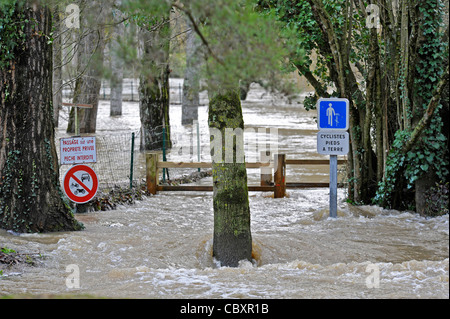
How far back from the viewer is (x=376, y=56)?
12.9m

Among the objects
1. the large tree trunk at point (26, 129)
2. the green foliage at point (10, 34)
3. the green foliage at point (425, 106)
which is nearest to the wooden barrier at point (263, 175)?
the green foliage at point (425, 106)

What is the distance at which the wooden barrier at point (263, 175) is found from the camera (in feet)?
48.5

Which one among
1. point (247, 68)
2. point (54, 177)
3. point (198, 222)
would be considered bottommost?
point (198, 222)

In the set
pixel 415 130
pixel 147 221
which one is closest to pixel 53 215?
pixel 147 221

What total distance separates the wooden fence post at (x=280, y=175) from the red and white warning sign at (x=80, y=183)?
198 inches

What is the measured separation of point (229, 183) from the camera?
789 centimetres

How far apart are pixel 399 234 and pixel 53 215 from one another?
5525 mm

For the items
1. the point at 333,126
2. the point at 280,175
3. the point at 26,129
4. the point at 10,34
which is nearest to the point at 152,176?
the point at 280,175

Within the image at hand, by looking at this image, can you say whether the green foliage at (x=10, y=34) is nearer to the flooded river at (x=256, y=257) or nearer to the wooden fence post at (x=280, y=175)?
the flooded river at (x=256, y=257)

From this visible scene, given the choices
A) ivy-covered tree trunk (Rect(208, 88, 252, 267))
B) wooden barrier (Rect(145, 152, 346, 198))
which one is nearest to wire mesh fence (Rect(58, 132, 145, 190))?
wooden barrier (Rect(145, 152, 346, 198))

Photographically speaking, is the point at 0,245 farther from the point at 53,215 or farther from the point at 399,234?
the point at 399,234

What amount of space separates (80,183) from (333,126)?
446 cm

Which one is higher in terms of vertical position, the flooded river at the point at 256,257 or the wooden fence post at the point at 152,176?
the wooden fence post at the point at 152,176

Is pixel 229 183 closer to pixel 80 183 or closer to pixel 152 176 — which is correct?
pixel 80 183
